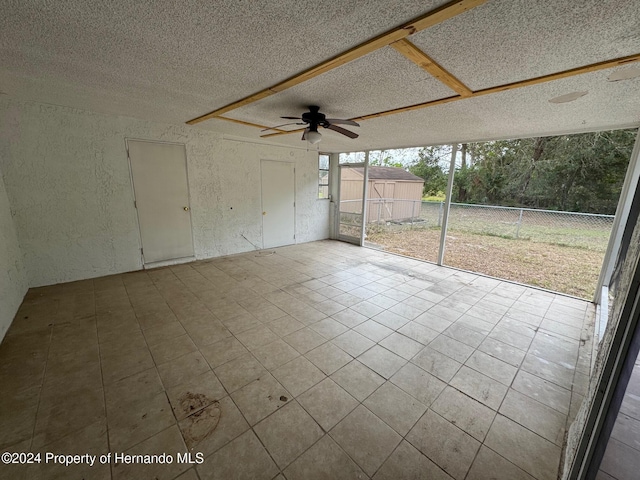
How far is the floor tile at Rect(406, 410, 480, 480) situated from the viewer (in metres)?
1.34

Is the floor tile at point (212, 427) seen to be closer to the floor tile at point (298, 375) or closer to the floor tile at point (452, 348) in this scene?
the floor tile at point (298, 375)

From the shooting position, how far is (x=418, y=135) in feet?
13.6

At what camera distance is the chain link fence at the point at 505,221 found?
5180mm

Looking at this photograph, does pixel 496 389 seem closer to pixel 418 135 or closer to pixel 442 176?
pixel 418 135

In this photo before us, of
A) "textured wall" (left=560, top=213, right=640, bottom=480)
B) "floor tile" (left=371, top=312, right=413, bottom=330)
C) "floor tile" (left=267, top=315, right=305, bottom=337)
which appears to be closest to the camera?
"textured wall" (left=560, top=213, right=640, bottom=480)

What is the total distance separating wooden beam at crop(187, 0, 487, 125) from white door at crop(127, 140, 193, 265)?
2458 mm

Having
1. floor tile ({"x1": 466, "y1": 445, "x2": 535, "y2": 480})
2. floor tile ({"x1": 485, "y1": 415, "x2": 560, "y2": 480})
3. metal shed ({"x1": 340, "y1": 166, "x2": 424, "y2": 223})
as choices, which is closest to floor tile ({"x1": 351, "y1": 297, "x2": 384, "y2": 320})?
floor tile ({"x1": 485, "y1": 415, "x2": 560, "y2": 480})

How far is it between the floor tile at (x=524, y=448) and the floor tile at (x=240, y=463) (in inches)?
50.1

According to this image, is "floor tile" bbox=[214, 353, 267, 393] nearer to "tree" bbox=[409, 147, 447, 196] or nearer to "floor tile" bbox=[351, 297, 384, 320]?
"floor tile" bbox=[351, 297, 384, 320]

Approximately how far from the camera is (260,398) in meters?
1.72

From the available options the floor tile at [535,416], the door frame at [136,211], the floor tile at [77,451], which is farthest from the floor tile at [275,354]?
the door frame at [136,211]

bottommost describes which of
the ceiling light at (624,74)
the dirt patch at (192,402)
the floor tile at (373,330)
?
the dirt patch at (192,402)

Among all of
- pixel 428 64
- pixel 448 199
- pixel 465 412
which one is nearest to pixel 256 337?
pixel 465 412

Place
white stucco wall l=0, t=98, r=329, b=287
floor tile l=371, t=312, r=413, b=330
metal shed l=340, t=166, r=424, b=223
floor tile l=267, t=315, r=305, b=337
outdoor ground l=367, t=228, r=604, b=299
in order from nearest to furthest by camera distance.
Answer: floor tile l=267, t=315, r=305, b=337
floor tile l=371, t=312, r=413, b=330
white stucco wall l=0, t=98, r=329, b=287
outdoor ground l=367, t=228, r=604, b=299
metal shed l=340, t=166, r=424, b=223
